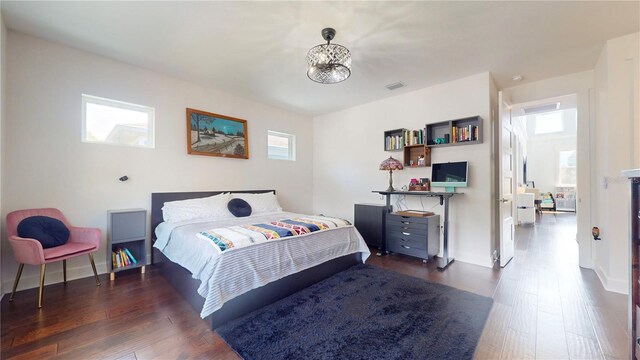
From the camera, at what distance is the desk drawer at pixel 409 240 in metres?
3.43

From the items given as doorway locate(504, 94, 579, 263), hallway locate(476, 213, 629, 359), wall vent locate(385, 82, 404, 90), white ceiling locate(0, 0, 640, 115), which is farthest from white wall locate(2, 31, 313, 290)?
doorway locate(504, 94, 579, 263)

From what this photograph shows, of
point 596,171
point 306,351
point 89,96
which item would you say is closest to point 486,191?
point 596,171

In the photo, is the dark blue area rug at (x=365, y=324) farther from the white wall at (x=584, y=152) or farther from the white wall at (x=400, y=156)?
the white wall at (x=584, y=152)

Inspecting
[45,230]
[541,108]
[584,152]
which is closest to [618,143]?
[584,152]

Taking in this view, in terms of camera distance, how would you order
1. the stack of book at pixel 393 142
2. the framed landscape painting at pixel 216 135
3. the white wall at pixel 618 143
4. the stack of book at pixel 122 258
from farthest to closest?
the stack of book at pixel 393 142 → the framed landscape painting at pixel 216 135 → the stack of book at pixel 122 258 → the white wall at pixel 618 143

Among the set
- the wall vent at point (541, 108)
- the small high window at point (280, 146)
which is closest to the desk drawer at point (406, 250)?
the small high window at point (280, 146)

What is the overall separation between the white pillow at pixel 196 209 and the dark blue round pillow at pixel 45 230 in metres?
0.96

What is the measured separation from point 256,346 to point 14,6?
3488 mm

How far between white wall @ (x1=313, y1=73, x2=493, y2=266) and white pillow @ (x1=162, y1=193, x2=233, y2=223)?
93.2 inches

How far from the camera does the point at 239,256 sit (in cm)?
207

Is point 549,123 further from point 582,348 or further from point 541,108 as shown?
point 582,348

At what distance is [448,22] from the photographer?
91.9 inches

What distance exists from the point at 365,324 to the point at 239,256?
1156mm

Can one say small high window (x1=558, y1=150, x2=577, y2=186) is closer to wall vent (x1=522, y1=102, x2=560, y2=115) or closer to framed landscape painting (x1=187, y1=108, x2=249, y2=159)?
wall vent (x1=522, y1=102, x2=560, y2=115)
